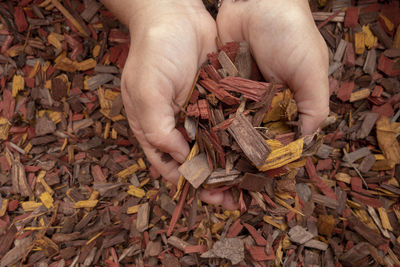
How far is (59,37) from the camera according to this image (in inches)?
95.0

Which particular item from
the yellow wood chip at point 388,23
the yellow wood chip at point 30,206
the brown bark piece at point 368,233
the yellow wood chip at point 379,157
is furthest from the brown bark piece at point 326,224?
the yellow wood chip at point 30,206

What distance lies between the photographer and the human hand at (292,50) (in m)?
1.57

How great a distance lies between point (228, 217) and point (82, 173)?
44.7 inches

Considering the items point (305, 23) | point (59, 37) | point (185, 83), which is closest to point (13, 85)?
point (59, 37)

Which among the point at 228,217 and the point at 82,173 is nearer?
the point at 228,217

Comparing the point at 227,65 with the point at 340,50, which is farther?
the point at 340,50

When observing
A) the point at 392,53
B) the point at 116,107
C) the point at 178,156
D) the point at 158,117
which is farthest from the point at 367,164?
the point at 116,107

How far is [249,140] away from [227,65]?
0.43 metres

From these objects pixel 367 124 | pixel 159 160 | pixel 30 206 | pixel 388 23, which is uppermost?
pixel 388 23

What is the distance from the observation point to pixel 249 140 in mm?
1369

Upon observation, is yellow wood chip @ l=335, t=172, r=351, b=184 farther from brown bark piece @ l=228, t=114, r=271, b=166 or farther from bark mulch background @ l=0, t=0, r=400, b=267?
brown bark piece @ l=228, t=114, r=271, b=166

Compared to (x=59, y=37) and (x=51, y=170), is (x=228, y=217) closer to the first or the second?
(x=51, y=170)

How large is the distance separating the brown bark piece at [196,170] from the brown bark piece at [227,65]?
462 mm

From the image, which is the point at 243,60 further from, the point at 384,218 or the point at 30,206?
the point at 30,206
